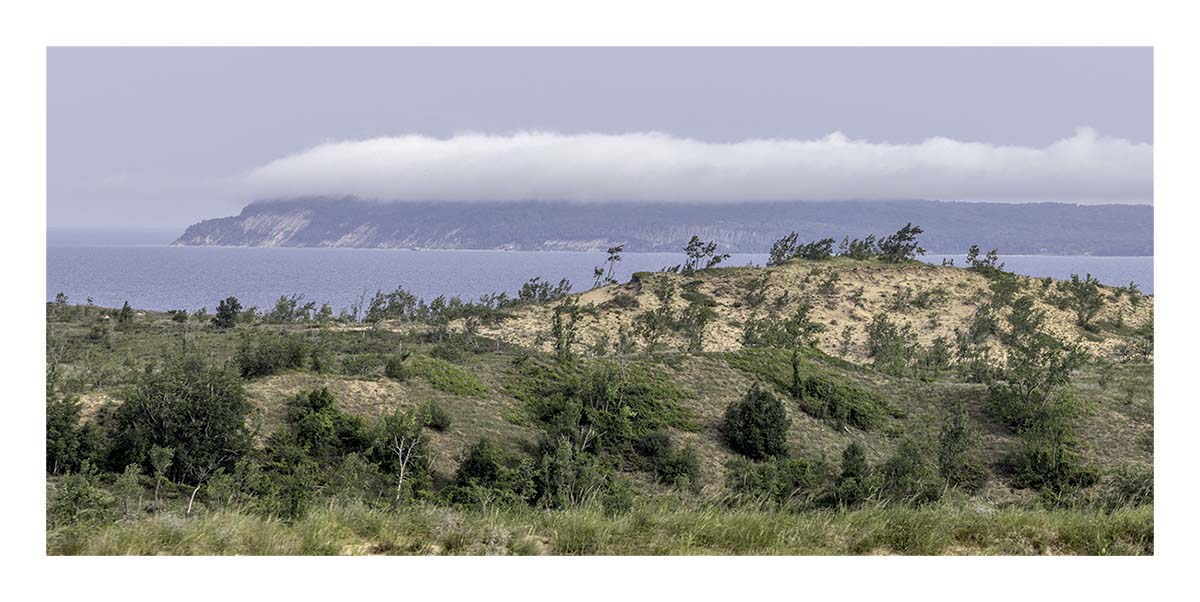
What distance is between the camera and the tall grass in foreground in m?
6.02

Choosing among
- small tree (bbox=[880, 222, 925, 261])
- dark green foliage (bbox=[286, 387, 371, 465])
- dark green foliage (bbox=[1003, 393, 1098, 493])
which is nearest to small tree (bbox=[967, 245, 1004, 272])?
small tree (bbox=[880, 222, 925, 261])

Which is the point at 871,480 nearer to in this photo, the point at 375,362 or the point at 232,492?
the point at 232,492

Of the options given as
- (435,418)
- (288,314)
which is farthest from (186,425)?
(288,314)

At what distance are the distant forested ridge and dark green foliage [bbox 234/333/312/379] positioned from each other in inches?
3248

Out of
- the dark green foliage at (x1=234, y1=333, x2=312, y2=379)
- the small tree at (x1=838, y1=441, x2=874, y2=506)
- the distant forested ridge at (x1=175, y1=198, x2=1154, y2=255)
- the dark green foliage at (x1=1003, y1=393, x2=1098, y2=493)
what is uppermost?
the distant forested ridge at (x1=175, y1=198, x2=1154, y2=255)

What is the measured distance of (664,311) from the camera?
39.2 m

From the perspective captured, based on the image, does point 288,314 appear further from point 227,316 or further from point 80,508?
point 80,508

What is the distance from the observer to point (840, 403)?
62.2 feet

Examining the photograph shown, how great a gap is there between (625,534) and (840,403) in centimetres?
1368

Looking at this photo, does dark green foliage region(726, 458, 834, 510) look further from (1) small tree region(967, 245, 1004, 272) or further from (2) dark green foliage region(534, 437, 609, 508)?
(1) small tree region(967, 245, 1004, 272)

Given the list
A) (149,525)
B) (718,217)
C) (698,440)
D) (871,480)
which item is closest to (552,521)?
(149,525)

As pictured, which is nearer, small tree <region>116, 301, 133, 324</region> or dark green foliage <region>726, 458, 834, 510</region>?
dark green foliage <region>726, 458, 834, 510</region>

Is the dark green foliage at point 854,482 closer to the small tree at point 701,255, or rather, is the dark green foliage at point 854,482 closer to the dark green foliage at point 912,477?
the dark green foliage at point 912,477

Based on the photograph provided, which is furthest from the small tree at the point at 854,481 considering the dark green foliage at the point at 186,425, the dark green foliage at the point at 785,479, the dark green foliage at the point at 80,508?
the dark green foliage at the point at 186,425
